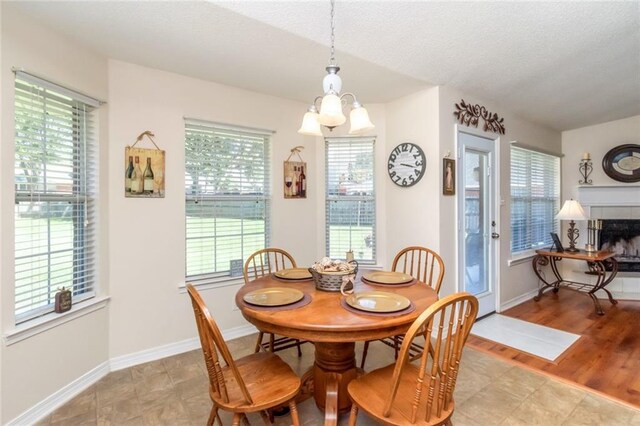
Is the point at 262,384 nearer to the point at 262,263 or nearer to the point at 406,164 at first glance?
the point at 262,263

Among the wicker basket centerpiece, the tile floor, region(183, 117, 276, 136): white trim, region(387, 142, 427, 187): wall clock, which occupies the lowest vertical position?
the tile floor

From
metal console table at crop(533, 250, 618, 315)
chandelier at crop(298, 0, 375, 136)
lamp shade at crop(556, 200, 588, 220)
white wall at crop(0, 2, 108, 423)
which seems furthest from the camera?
lamp shade at crop(556, 200, 588, 220)

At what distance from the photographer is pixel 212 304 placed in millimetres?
2840

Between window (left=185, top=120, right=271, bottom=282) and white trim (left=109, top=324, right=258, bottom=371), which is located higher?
window (left=185, top=120, right=271, bottom=282)

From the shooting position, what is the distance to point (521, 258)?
13.1 feet

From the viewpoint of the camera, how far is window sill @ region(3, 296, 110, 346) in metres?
1.74

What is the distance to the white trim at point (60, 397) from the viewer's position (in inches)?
70.9

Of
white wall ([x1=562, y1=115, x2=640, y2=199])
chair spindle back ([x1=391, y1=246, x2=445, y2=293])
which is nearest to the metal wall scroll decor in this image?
chair spindle back ([x1=391, y1=246, x2=445, y2=293])

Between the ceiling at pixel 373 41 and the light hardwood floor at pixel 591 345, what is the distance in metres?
2.47

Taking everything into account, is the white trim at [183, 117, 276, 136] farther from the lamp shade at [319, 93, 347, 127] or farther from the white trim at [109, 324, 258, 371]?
the white trim at [109, 324, 258, 371]

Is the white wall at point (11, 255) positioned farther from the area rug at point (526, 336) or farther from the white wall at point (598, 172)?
the white wall at point (598, 172)

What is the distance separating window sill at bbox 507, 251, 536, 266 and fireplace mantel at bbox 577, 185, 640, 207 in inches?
52.4

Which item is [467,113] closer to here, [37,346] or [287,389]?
[287,389]

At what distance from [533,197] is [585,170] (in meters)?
1.07
